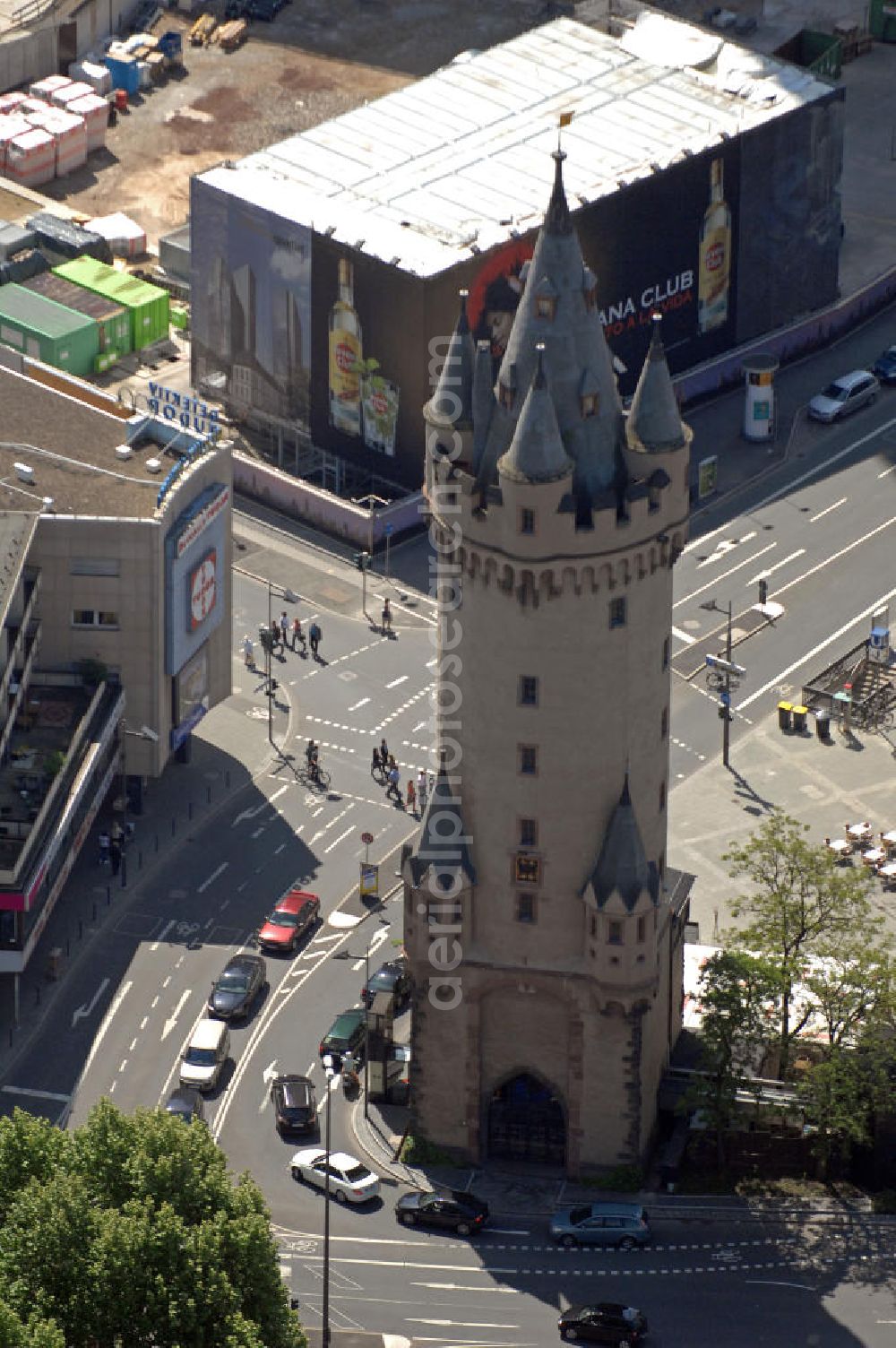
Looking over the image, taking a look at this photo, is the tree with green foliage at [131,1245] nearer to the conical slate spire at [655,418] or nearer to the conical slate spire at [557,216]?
the conical slate spire at [655,418]

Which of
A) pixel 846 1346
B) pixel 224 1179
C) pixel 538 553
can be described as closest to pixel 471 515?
pixel 538 553

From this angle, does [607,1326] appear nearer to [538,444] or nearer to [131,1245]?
[131,1245]

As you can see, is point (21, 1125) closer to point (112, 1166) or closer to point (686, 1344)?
point (112, 1166)

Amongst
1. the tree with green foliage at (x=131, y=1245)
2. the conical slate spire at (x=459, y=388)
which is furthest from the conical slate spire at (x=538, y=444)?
the tree with green foliage at (x=131, y=1245)

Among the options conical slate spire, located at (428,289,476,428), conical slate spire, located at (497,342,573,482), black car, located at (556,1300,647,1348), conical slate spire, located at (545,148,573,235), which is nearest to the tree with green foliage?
black car, located at (556,1300,647,1348)

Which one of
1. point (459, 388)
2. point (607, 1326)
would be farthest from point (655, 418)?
point (607, 1326)

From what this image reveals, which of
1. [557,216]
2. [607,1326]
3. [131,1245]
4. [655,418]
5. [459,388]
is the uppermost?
[557,216]
